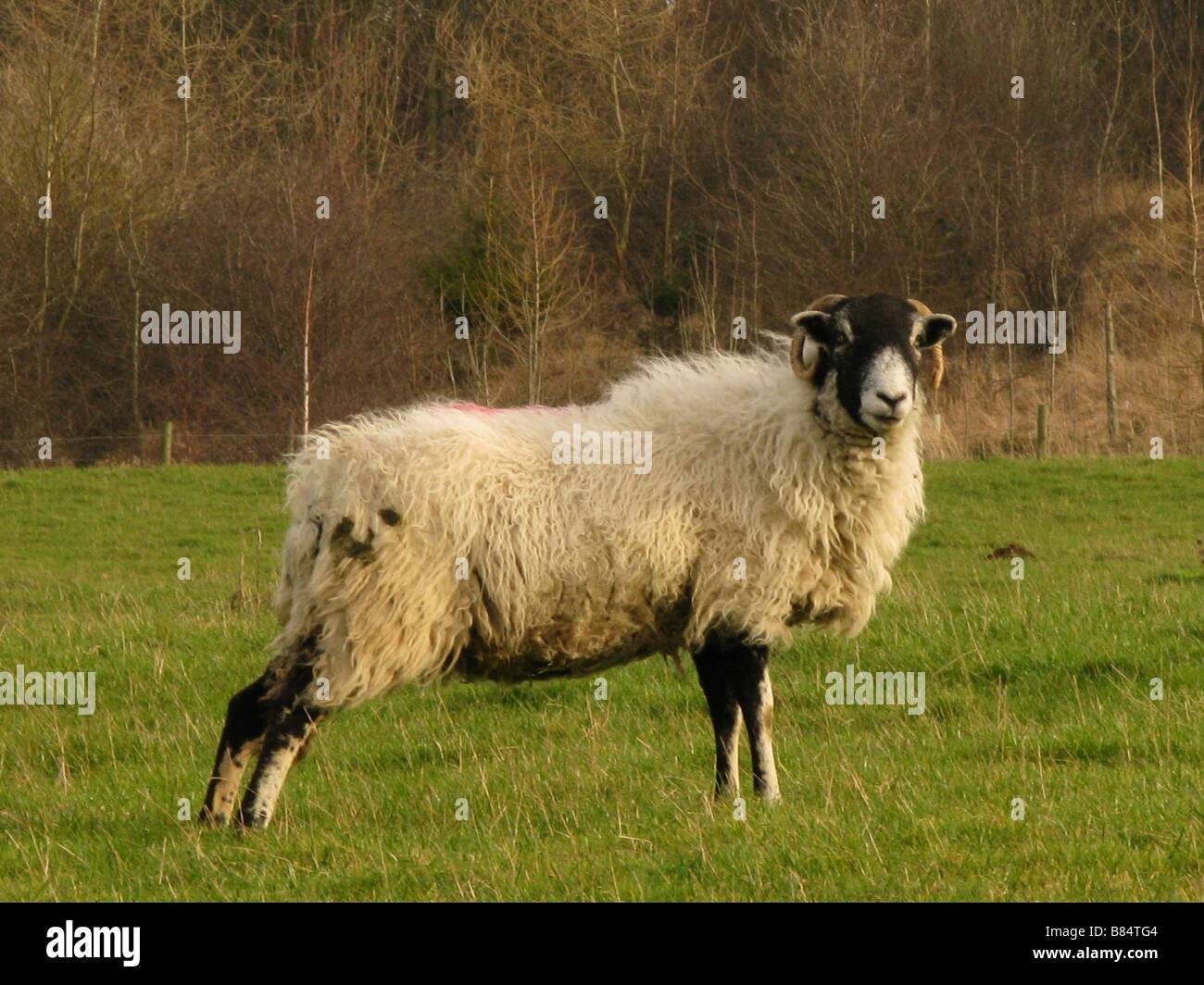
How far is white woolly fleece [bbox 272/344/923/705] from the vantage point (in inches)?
272

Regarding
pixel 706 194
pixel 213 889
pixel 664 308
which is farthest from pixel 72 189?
pixel 213 889

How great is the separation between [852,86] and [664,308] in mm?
7493

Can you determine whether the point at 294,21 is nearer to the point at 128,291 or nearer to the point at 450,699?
the point at 128,291

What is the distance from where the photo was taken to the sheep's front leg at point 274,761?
22.0 feet

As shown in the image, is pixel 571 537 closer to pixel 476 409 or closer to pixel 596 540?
pixel 596 540

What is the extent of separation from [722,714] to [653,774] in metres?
0.64

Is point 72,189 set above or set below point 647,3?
below

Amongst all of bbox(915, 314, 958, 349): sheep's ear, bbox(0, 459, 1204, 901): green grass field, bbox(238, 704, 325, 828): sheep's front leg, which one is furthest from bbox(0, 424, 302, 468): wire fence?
bbox(238, 704, 325, 828): sheep's front leg

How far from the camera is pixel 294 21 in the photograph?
44.6 m

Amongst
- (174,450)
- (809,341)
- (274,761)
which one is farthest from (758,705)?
(174,450)

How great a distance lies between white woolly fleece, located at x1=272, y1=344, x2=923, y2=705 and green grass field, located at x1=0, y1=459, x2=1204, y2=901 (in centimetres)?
74

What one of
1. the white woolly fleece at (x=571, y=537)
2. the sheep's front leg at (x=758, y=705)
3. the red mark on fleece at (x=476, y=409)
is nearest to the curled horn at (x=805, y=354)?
the white woolly fleece at (x=571, y=537)

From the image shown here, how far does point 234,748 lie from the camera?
6891 mm

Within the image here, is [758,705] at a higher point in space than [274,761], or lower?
higher
